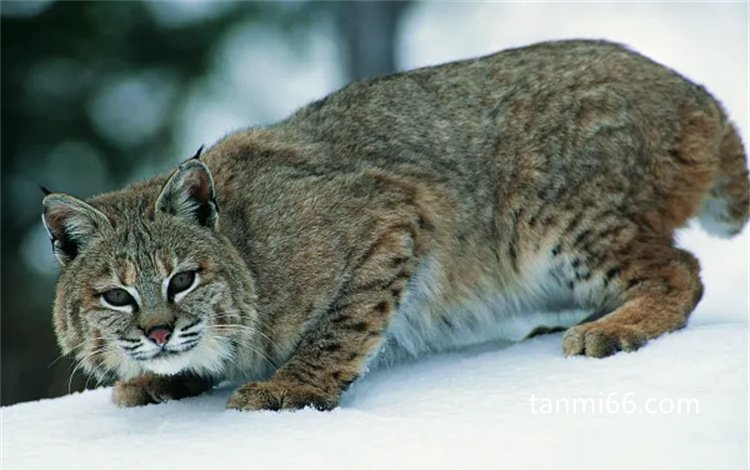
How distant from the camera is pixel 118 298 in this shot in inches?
203

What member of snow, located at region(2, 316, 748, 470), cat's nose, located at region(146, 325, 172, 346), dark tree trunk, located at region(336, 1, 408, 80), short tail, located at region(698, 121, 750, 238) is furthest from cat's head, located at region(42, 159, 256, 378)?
dark tree trunk, located at region(336, 1, 408, 80)

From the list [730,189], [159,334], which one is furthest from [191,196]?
[730,189]

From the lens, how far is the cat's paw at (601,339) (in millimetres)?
5512

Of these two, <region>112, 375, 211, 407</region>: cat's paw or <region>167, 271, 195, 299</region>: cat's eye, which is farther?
<region>112, 375, 211, 407</region>: cat's paw

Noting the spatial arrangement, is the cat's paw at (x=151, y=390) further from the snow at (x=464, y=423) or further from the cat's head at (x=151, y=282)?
the cat's head at (x=151, y=282)

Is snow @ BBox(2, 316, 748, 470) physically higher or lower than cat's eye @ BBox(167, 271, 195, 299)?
lower

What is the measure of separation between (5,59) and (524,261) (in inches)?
375

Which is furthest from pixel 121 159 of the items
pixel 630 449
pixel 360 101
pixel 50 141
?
pixel 630 449

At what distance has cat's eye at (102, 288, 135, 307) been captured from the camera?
16.8 ft

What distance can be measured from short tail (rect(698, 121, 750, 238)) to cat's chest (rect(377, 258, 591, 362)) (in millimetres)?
907

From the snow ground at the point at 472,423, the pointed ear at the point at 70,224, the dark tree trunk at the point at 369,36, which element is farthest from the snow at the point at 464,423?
the dark tree trunk at the point at 369,36

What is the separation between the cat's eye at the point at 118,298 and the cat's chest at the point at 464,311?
4.17ft
